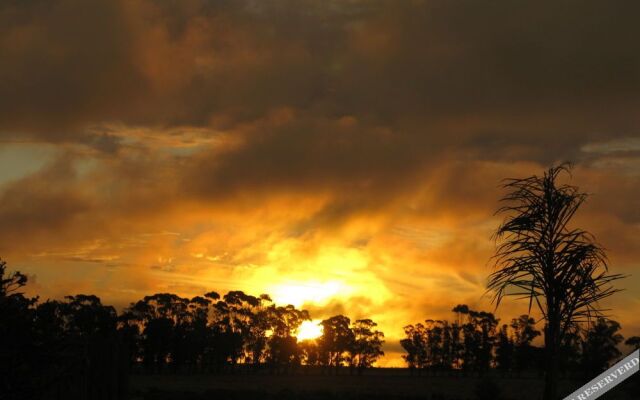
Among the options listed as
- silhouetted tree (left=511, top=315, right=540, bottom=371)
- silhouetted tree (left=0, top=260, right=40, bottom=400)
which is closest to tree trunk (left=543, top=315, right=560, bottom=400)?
silhouetted tree (left=0, top=260, right=40, bottom=400)

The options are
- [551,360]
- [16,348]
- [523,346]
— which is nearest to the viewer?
[16,348]

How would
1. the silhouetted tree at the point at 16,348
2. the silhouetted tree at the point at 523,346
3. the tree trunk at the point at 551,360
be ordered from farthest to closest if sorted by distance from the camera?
the silhouetted tree at the point at 523,346, the tree trunk at the point at 551,360, the silhouetted tree at the point at 16,348

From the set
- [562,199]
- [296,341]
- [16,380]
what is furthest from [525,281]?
[296,341]

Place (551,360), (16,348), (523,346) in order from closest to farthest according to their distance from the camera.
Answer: (16,348) → (551,360) → (523,346)

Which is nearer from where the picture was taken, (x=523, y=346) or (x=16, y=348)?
(x=16, y=348)

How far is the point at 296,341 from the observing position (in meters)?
123

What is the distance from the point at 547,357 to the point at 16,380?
319 inches

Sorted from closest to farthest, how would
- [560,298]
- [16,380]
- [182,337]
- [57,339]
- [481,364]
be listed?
[16,380] < [57,339] < [560,298] < [182,337] < [481,364]

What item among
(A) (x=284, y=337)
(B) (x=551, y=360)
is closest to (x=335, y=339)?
(A) (x=284, y=337)

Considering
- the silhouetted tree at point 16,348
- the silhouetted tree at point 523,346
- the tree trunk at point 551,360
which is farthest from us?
the silhouetted tree at point 523,346

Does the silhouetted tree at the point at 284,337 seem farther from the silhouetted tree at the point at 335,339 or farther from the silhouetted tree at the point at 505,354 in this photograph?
the silhouetted tree at the point at 505,354

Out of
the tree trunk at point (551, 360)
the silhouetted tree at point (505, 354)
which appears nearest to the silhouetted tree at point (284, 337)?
the silhouetted tree at point (505, 354)

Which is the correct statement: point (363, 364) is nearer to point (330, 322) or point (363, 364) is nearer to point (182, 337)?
point (330, 322)

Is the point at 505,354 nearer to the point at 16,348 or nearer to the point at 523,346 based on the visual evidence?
the point at 523,346
